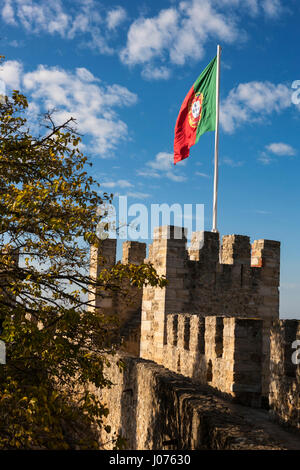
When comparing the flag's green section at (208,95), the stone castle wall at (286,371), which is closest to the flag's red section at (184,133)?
the flag's green section at (208,95)

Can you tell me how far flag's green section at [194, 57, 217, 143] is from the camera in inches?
690

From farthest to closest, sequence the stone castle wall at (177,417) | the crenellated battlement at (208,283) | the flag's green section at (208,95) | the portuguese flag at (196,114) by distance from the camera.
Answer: the portuguese flag at (196,114) < the flag's green section at (208,95) < the crenellated battlement at (208,283) < the stone castle wall at (177,417)

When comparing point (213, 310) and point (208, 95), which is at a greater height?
point (208, 95)

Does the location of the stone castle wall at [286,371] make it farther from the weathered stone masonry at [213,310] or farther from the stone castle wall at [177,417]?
the stone castle wall at [177,417]

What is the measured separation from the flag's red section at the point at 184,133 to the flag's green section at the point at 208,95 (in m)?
0.29

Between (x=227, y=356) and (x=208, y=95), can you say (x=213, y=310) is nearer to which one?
(x=227, y=356)

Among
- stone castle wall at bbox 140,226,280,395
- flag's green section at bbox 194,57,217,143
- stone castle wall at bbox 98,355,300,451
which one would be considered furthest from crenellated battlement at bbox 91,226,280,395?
flag's green section at bbox 194,57,217,143

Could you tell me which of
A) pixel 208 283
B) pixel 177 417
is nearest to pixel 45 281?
pixel 177 417

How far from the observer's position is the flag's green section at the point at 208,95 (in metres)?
17.5

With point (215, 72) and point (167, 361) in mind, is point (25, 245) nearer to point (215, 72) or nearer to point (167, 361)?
point (167, 361)

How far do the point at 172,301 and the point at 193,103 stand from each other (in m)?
9.35

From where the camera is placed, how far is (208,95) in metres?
18.2

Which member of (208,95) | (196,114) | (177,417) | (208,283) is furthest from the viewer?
(196,114)

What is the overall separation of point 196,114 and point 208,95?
776 mm
